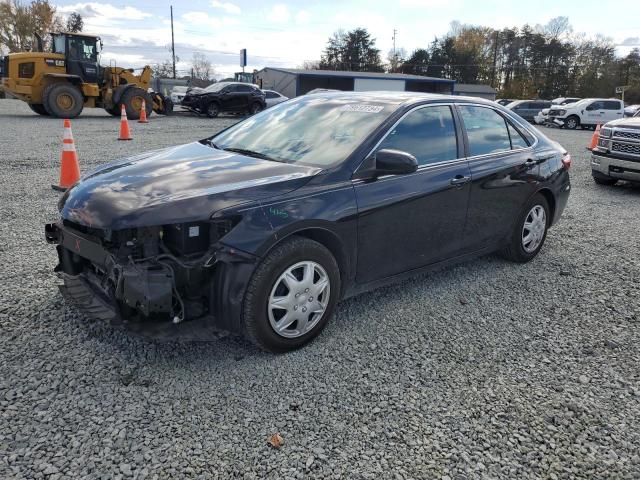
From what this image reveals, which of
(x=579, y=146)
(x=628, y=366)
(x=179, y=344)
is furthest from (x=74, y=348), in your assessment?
(x=579, y=146)

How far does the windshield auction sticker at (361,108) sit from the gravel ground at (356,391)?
4.71 feet

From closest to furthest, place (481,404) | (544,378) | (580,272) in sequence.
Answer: (481,404), (544,378), (580,272)

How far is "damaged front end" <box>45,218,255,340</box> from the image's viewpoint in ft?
8.89

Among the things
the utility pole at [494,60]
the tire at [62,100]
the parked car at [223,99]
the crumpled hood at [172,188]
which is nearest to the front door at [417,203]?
the crumpled hood at [172,188]

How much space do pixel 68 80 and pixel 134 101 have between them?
7.68 ft

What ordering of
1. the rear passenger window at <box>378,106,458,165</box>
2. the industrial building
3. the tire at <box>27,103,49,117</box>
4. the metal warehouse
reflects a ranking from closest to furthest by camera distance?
the rear passenger window at <box>378,106,458,165</box>
the tire at <box>27,103,49,117</box>
the metal warehouse
the industrial building

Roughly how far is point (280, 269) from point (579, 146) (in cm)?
1773

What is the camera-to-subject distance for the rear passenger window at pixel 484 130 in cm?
425

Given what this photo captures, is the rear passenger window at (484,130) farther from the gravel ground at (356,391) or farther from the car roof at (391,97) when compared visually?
the gravel ground at (356,391)

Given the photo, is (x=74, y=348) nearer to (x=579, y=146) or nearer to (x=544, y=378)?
(x=544, y=378)

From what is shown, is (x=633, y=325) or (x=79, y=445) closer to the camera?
(x=79, y=445)

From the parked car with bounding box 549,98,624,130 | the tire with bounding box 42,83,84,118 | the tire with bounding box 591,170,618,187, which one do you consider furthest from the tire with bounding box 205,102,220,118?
the parked car with bounding box 549,98,624,130

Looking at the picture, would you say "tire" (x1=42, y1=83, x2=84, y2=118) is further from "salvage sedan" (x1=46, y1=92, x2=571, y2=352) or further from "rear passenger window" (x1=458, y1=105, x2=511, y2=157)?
"rear passenger window" (x1=458, y1=105, x2=511, y2=157)

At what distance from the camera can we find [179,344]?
10.6 ft
